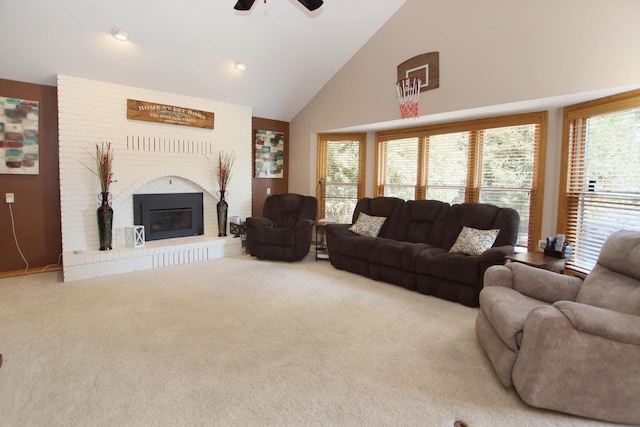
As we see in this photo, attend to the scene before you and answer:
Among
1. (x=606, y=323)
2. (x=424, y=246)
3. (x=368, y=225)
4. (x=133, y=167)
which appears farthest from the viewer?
(x=368, y=225)

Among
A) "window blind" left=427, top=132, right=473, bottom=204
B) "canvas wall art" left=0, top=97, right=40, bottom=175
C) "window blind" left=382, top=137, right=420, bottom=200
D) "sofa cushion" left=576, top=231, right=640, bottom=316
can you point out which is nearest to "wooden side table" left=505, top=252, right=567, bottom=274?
"sofa cushion" left=576, top=231, right=640, bottom=316

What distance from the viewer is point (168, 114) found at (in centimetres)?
517

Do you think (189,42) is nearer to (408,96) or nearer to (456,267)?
(408,96)

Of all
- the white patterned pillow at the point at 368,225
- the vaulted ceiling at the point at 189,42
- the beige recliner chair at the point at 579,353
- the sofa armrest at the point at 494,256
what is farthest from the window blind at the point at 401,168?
the beige recliner chair at the point at 579,353

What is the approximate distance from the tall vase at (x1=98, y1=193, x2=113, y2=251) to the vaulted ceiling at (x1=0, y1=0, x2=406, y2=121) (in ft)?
5.19

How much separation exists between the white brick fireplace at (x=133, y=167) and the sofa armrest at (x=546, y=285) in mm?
4235

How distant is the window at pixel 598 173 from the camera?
10.4 feet

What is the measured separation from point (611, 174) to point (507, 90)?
1.25 meters

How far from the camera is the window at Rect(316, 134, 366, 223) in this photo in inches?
240

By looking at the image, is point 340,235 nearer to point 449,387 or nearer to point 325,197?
point 325,197

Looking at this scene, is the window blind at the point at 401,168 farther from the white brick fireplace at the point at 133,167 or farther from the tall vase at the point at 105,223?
the tall vase at the point at 105,223

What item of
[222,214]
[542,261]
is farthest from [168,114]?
[542,261]

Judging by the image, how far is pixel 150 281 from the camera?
4293 millimetres

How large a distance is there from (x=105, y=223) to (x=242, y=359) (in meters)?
3.09
